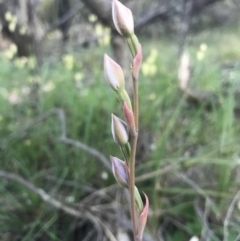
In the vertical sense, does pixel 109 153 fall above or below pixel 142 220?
below

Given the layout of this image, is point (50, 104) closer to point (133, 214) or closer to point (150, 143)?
point (150, 143)

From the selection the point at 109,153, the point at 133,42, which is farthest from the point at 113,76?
the point at 109,153

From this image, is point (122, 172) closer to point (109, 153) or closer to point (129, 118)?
point (129, 118)

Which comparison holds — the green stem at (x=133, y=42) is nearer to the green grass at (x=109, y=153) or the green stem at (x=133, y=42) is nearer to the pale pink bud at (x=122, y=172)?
the pale pink bud at (x=122, y=172)

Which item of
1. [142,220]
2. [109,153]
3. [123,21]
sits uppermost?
[123,21]

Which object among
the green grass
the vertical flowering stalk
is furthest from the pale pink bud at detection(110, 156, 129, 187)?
the green grass

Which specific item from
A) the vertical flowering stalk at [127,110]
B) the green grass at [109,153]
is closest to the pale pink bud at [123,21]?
the vertical flowering stalk at [127,110]
